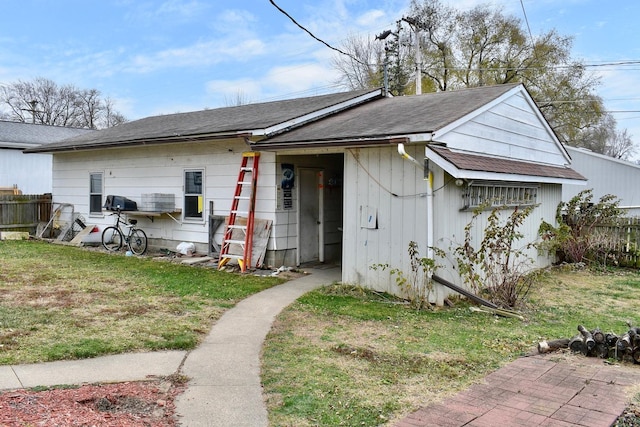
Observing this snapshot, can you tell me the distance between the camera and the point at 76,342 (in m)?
5.44

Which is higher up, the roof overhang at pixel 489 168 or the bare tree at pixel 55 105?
the bare tree at pixel 55 105

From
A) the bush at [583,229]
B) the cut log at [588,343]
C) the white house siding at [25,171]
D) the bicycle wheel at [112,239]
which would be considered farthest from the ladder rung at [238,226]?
the white house siding at [25,171]

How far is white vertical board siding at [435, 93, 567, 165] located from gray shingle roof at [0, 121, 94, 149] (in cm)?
1870

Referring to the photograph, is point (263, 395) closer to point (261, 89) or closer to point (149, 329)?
point (149, 329)

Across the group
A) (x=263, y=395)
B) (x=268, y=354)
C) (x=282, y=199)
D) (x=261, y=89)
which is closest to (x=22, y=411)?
(x=263, y=395)

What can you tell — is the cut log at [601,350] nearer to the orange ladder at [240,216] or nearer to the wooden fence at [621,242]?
the orange ladder at [240,216]

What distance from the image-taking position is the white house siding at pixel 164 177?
11266 mm

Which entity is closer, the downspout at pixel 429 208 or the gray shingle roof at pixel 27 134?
the downspout at pixel 429 208

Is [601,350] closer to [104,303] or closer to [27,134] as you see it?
[104,303]

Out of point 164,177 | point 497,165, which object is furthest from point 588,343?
point 164,177

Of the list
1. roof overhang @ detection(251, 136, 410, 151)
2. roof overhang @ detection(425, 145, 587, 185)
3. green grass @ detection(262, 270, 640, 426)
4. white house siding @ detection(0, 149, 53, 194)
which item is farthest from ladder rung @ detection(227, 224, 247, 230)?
white house siding @ detection(0, 149, 53, 194)

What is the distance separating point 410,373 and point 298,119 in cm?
699

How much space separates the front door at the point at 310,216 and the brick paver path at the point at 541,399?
6633 millimetres

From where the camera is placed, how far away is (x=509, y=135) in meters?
10.6
